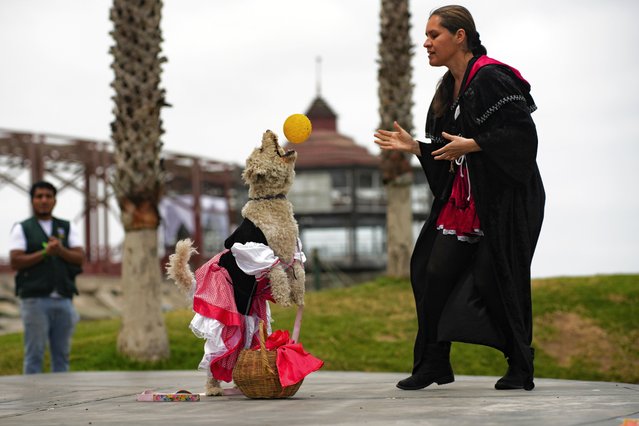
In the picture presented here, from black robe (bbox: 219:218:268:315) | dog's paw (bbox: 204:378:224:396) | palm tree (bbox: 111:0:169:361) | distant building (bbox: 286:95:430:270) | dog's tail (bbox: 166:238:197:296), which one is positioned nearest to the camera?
black robe (bbox: 219:218:268:315)

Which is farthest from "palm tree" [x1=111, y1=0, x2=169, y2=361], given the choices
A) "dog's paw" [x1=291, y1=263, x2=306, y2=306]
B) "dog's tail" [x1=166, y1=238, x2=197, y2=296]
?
"dog's paw" [x1=291, y1=263, x2=306, y2=306]

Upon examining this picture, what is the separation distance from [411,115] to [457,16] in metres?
11.6

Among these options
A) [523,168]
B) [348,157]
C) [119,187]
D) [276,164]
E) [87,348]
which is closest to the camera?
[523,168]

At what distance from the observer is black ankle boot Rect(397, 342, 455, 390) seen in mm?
6586

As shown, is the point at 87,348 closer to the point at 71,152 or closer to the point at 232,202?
the point at 71,152

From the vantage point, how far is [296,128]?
635cm

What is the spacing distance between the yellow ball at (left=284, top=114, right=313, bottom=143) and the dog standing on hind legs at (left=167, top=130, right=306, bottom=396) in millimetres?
301

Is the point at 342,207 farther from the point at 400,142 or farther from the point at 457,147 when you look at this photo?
the point at 457,147

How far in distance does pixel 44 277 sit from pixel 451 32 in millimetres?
5711

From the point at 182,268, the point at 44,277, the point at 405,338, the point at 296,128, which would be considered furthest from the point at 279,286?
the point at 405,338

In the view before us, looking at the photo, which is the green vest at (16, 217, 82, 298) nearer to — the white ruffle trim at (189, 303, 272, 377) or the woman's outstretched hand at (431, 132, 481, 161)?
the white ruffle trim at (189, 303, 272, 377)

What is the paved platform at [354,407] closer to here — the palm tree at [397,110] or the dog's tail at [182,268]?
the dog's tail at [182,268]

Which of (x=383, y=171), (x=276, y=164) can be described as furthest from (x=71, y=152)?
(x=276, y=164)

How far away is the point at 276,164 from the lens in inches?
260
